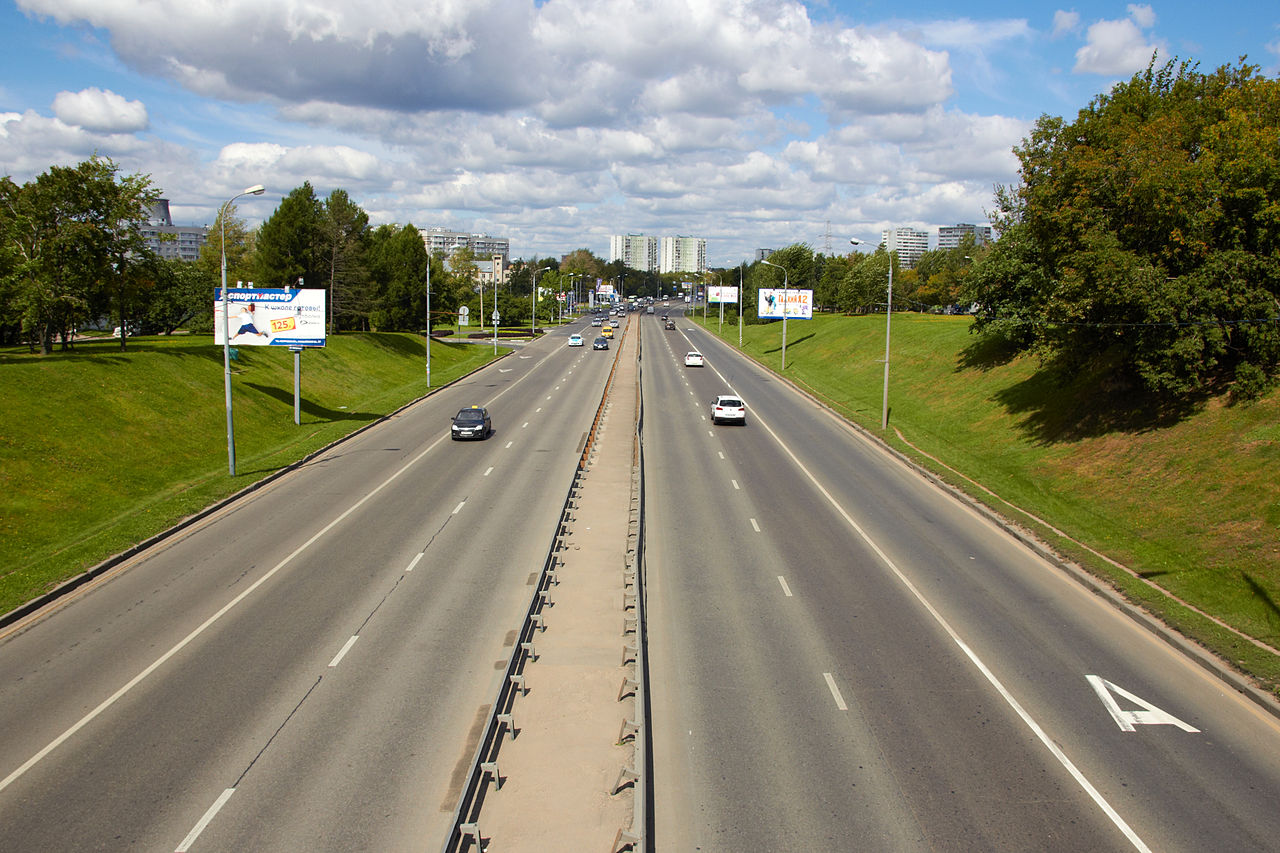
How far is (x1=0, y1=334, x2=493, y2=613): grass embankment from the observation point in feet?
67.8

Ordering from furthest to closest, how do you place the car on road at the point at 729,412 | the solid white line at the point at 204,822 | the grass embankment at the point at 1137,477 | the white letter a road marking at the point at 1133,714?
the car on road at the point at 729,412 → the grass embankment at the point at 1137,477 → the white letter a road marking at the point at 1133,714 → the solid white line at the point at 204,822

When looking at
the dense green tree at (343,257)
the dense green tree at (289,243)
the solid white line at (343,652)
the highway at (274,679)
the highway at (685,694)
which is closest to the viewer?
the highway at (274,679)

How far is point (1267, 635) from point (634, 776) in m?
13.0

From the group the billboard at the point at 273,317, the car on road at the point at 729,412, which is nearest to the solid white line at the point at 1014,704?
the car on road at the point at 729,412

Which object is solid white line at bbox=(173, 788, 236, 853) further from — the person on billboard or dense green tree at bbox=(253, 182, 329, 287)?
dense green tree at bbox=(253, 182, 329, 287)

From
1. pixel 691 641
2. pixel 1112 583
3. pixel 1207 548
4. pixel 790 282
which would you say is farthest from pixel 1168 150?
pixel 790 282

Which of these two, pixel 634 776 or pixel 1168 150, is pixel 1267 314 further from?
pixel 634 776

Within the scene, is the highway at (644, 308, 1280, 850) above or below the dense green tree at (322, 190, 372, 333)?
below

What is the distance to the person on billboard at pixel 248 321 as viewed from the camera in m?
35.5

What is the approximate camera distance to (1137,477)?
2517 cm

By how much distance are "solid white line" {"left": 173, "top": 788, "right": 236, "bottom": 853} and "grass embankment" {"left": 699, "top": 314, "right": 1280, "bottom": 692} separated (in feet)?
51.4

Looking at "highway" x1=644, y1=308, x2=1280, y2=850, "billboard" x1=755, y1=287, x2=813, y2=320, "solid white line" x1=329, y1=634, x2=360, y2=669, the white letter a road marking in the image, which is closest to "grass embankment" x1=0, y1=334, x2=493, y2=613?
"solid white line" x1=329, y1=634, x2=360, y2=669

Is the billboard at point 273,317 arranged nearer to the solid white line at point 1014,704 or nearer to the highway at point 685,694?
the highway at point 685,694

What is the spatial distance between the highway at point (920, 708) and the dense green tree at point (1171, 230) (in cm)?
921
